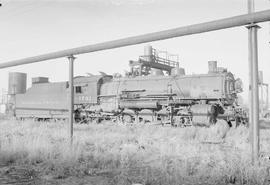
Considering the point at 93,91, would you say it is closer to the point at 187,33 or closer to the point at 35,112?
the point at 35,112

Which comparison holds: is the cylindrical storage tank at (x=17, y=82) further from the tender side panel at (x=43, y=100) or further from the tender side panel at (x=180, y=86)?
the tender side panel at (x=180, y=86)

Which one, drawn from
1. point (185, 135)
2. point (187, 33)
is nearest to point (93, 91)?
point (185, 135)

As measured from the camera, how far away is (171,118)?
54.2 ft

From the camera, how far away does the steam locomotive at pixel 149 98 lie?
1608 centimetres

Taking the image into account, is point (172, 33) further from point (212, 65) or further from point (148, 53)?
point (148, 53)

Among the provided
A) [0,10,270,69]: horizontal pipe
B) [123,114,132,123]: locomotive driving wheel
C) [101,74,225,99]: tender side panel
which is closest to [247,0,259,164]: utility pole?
[0,10,270,69]: horizontal pipe

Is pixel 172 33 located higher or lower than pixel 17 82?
lower

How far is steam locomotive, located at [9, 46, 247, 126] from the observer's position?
16078mm

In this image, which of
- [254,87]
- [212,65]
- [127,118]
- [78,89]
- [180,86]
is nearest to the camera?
[254,87]

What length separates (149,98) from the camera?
17594mm

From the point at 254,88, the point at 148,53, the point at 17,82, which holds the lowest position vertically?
the point at 254,88

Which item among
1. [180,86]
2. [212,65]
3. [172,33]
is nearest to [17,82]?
[180,86]

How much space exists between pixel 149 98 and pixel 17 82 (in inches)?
901

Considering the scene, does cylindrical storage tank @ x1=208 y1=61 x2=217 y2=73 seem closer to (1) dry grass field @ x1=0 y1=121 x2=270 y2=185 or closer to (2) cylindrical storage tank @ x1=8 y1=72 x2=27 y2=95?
(1) dry grass field @ x1=0 y1=121 x2=270 y2=185
